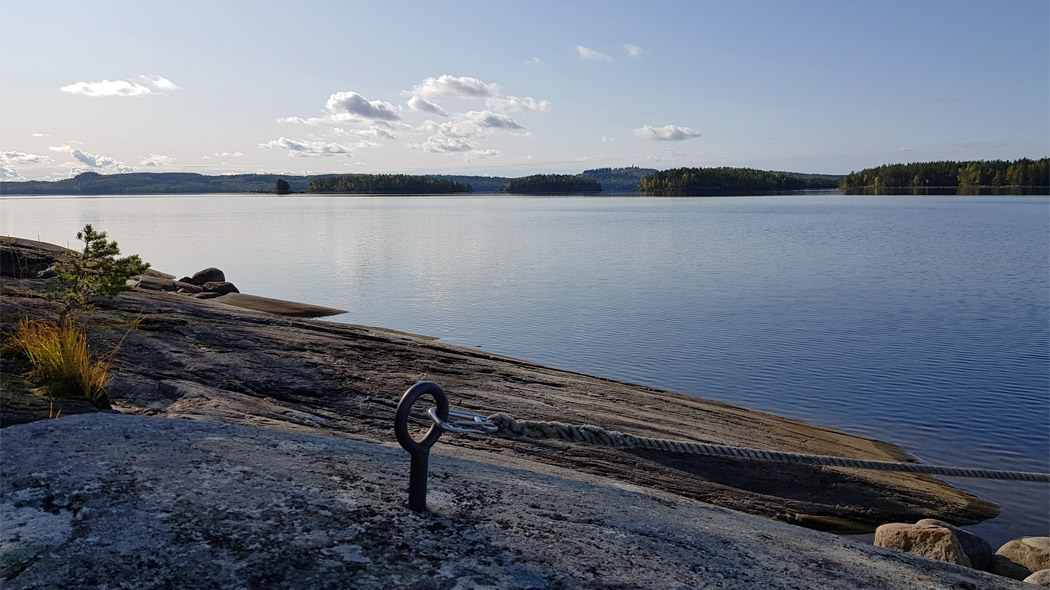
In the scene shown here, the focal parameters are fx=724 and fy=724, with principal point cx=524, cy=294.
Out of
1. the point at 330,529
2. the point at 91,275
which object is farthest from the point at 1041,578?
the point at 91,275

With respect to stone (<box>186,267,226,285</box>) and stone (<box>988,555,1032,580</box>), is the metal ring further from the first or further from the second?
stone (<box>186,267,226,285</box>)

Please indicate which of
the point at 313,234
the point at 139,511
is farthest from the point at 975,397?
the point at 313,234

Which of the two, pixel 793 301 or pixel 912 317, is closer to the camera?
pixel 912 317

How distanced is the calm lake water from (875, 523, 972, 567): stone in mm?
2633

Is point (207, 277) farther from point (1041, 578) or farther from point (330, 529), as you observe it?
point (1041, 578)

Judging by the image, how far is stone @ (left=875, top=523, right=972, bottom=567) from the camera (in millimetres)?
7379

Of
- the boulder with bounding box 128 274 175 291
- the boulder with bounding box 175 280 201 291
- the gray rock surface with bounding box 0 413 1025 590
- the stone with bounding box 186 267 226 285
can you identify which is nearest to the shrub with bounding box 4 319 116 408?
the gray rock surface with bounding box 0 413 1025 590

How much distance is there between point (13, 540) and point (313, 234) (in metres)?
63.9

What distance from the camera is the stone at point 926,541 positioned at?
291 inches

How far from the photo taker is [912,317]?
83.0 feet

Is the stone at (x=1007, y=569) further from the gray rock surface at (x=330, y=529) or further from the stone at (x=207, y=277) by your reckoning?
the stone at (x=207, y=277)

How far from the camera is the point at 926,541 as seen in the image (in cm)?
766

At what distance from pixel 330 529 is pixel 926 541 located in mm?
6437

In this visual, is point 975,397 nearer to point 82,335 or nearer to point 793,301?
point 793,301
